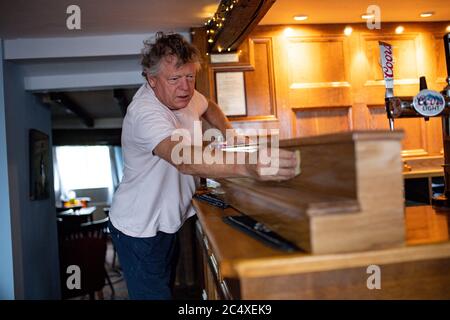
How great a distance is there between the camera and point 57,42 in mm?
3320

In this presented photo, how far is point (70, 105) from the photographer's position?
628cm

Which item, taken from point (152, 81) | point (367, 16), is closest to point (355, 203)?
point (152, 81)

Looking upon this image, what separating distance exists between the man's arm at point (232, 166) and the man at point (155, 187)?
32 cm

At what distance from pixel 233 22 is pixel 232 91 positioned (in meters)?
0.76

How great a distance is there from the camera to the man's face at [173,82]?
64.1 inches

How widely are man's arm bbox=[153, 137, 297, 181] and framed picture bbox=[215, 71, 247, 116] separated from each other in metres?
1.84

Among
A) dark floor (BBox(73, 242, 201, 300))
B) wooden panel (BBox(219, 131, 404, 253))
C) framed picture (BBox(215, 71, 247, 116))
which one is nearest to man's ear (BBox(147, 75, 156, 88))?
wooden panel (BBox(219, 131, 404, 253))

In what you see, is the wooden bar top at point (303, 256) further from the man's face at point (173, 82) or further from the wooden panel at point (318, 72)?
the wooden panel at point (318, 72)

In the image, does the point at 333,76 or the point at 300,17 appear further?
the point at 333,76

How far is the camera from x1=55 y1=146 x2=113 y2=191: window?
10552 mm

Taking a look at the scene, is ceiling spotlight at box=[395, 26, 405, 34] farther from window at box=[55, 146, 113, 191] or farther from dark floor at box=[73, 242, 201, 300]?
window at box=[55, 146, 113, 191]

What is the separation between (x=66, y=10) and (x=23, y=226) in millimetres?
1982

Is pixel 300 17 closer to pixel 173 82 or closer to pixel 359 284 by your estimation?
pixel 173 82

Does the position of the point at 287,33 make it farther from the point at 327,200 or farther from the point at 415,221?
the point at 327,200
